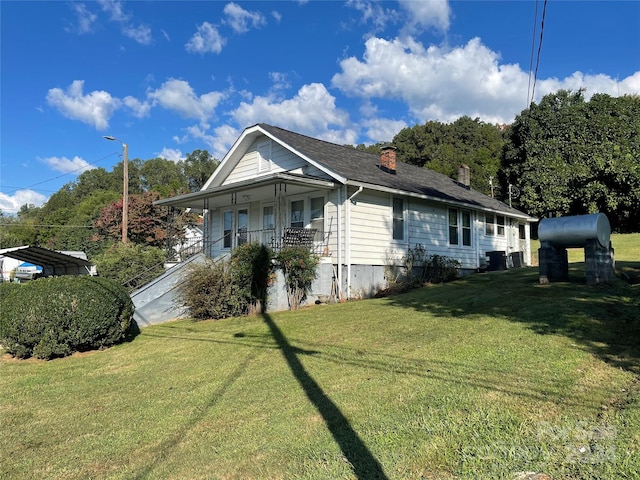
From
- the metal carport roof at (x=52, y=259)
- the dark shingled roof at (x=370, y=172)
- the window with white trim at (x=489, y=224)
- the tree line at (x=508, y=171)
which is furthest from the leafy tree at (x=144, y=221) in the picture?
the window with white trim at (x=489, y=224)

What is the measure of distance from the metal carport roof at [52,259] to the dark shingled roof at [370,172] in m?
8.65

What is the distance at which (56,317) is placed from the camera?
29.5ft

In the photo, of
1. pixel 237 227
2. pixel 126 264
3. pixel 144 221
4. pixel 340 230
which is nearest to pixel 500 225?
pixel 340 230

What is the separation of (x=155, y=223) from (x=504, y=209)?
24.1m

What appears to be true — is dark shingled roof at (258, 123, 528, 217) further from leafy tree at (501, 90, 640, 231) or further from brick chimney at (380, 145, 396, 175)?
leafy tree at (501, 90, 640, 231)

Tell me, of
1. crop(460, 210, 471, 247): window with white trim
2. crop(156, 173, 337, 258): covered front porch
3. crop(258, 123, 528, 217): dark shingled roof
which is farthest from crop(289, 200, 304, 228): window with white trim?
crop(460, 210, 471, 247): window with white trim

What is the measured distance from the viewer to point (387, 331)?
8.08 m

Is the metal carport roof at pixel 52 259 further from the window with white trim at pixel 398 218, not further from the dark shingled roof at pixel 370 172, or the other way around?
the window with white trim at pixel 398 218

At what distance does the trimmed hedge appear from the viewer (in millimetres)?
8922

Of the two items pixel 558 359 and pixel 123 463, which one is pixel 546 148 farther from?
pixel 123 463

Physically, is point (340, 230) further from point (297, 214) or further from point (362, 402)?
point (362, 402)

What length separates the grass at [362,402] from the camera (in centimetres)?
372


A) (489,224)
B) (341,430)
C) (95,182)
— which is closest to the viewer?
(341,430)

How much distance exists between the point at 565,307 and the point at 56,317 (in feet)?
30.5
